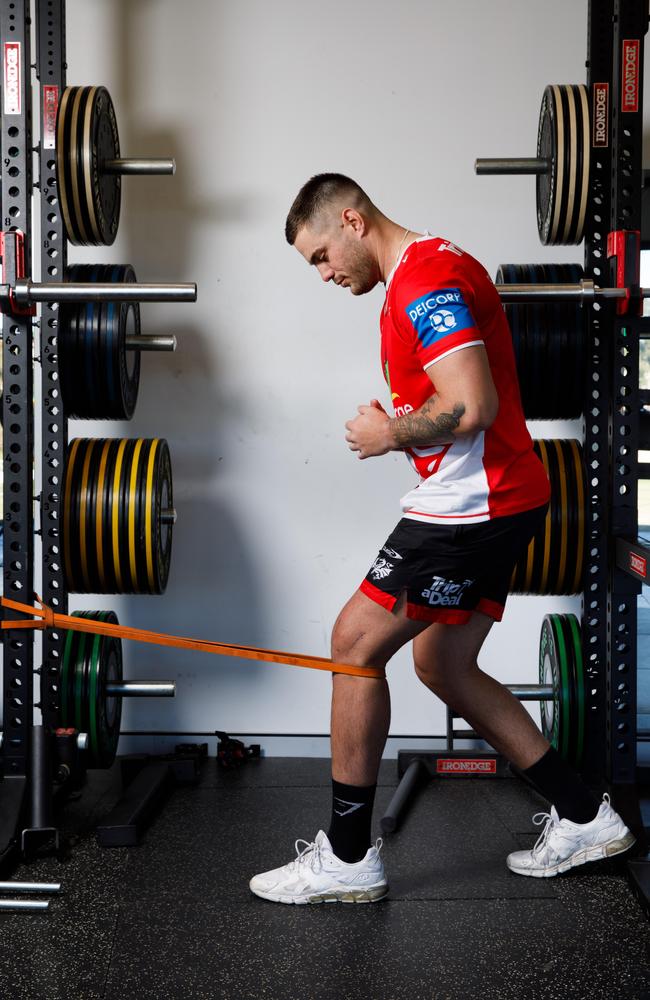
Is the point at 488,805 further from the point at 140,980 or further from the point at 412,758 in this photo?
the point at 140,980

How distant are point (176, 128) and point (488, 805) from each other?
8.08 feet

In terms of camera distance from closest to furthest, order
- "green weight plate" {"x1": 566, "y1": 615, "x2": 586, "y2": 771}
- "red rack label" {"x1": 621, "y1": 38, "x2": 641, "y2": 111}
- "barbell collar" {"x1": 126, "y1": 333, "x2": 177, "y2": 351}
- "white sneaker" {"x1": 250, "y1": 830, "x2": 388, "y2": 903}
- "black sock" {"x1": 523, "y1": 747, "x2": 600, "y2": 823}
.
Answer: "white sneaker" {"x1": 250, "y1": 830, "x2": 388, "y2": 903}
"black sock" {"x1": 523, "y1": 747, "x2": 600, "y2": 823}
"red rack label" {"x1": 621, "y1": 38, "x2": 641, "y2": 111}
"green weight plate" {"x1": 566, "y1": 615, "x2": 586, "y2": 771}
"barbell collar" {"x1": 126, "y1": 333, "x2": 177, "y2": 351}

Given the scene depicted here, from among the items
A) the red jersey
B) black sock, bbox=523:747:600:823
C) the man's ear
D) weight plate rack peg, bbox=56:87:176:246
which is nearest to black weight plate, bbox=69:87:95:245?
weight plate rack peg, bbox=56:87:176:246

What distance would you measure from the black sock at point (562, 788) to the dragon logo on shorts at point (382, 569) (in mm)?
648

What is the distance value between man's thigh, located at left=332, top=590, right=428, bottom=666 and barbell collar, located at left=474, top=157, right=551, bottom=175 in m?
1.35

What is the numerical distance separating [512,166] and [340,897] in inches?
79.5

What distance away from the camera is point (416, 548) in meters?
2.21

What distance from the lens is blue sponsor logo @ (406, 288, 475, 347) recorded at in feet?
6.58

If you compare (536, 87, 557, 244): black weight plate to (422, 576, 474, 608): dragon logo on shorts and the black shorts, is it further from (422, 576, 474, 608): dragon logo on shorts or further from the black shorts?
(422, 576, 474, 608): dragon logo on shorts

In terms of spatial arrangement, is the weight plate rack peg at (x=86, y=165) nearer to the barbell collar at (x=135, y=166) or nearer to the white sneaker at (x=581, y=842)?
the barbell collar at (x=135, y=166)

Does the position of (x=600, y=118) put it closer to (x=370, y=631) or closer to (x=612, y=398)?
(x=612, y=398)

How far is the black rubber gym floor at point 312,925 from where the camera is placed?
6.52 ft

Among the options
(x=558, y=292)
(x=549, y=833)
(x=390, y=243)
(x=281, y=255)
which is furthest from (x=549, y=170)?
(x=549, y=833)

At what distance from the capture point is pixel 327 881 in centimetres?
234
